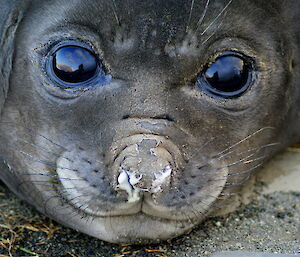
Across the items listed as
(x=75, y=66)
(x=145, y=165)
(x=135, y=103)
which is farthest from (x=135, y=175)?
(x=75, y=66)

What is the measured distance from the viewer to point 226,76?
134 inches

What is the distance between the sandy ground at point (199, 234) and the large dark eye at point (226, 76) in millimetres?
750

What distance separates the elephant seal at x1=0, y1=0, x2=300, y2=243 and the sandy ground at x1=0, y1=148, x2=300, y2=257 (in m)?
0.09

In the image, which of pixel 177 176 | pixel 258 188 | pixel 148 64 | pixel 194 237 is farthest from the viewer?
pixel 258 188

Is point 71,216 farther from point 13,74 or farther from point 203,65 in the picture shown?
point 203,65

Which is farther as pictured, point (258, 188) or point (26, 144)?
point (258, 188)

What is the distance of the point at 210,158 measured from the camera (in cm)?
328

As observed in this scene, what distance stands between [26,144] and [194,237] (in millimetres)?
1061

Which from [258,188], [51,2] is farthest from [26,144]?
[258,188]

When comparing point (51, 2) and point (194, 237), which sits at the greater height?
point (51, 2)

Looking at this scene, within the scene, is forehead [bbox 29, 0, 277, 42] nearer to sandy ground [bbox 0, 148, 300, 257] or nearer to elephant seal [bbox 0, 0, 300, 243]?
elephant seal [bbox 0, 0, 300, 243]

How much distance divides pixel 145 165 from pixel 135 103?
0.44 m

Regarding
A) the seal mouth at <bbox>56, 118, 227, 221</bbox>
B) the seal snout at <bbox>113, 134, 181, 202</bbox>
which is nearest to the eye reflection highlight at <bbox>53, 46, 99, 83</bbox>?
the seal mouth at <bbox>56, 118, 227, 221</bbox>

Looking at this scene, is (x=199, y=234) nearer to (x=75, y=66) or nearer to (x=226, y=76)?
(x=226, y=76)
